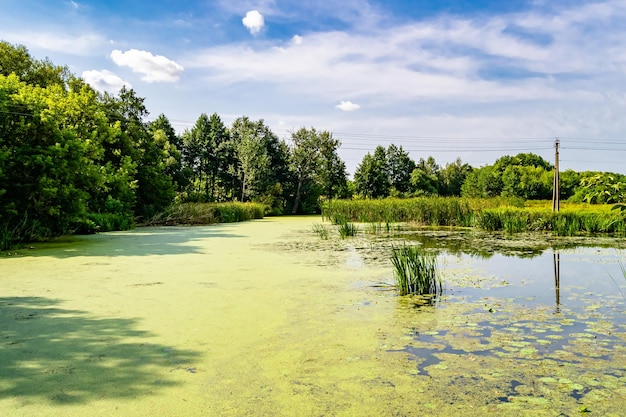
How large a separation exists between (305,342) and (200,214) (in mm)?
16251

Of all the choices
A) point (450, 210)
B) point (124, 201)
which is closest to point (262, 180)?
point (124, 201)

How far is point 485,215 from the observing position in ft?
45.3

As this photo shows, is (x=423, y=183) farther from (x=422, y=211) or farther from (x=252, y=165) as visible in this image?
(x=422, y=211)

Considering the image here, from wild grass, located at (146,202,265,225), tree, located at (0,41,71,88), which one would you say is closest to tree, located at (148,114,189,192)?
wild grass, located at (146,202,265,225)

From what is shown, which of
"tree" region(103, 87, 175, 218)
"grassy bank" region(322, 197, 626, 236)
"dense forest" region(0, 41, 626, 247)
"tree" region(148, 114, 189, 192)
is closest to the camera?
"dense forest" region(0, 41, 626, 247)

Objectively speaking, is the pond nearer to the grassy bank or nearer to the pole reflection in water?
the pole reflection in water

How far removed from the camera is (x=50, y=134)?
9.80 meters

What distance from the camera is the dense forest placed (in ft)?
30.0

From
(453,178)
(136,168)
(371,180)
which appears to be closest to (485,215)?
(136,168)

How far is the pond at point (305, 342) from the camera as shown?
2.25m

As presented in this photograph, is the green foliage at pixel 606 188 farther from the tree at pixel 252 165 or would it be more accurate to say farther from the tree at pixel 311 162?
the tree at pixel 311 162

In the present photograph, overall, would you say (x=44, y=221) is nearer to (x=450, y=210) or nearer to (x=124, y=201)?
(x=124, y=201)

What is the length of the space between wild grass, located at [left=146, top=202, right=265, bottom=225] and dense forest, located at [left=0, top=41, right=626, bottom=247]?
1.81 ft

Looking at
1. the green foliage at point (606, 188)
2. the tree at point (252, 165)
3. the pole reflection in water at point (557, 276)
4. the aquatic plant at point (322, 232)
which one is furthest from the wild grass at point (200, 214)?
the green foliage at point (606, 188)
